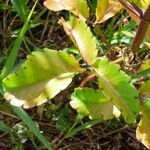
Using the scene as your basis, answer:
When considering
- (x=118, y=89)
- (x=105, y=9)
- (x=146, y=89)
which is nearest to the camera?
(x=118, y=89)

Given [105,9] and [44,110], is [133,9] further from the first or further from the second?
[44,110]

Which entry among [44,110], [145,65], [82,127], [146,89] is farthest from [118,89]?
[44,110]

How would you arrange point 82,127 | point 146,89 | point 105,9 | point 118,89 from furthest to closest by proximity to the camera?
point 82,127 → point 105,9 → point 146,89 → point 118,89

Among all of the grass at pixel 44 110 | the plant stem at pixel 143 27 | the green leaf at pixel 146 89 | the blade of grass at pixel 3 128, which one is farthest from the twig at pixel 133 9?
the blade of grass at pixel 3 128

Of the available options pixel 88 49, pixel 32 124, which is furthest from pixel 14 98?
pixel 32 124

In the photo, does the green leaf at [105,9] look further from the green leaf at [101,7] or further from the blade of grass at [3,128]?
the blade of grass at [3,128]
